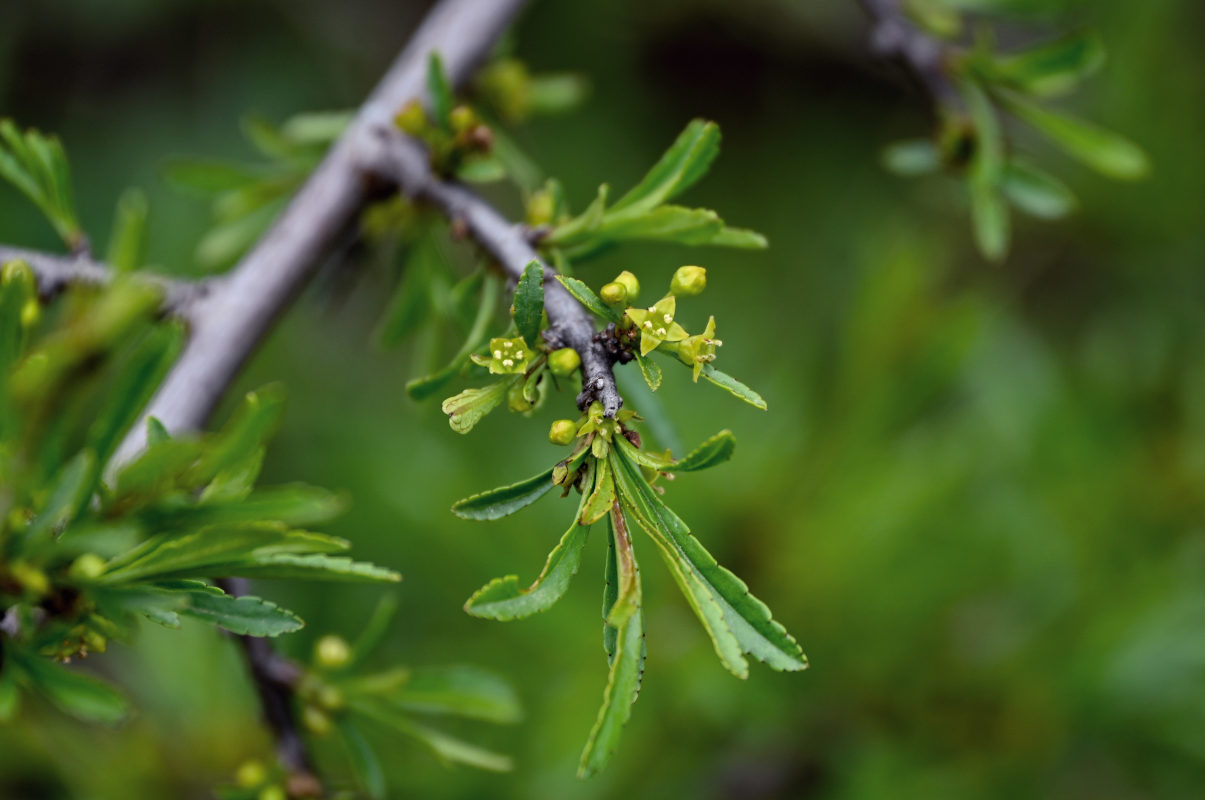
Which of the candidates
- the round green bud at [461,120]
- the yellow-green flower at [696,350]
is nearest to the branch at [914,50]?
the round green bud at [461,120]

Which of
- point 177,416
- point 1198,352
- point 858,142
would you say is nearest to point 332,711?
point 177,416

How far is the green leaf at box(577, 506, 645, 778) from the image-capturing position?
1.83 feet

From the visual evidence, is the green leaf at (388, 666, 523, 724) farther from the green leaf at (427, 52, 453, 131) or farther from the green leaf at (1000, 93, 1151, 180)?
the green leaf at (1000, 93, 1151, 180)

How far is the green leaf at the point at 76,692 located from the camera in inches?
22.6

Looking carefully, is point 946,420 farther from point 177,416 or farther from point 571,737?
point 177,416

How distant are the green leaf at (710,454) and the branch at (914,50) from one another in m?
0.75

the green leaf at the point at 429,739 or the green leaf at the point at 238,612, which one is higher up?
the green leaf at the point at 238,612

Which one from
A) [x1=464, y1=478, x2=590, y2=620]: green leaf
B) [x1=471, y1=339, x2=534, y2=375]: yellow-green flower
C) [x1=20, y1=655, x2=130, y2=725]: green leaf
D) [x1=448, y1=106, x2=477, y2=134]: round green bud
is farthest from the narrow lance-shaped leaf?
Answer: [x1=448, y1=106, x2=477, y2=134]: round green bud

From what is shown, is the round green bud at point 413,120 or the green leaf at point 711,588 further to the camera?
the round green bud at point 413,120

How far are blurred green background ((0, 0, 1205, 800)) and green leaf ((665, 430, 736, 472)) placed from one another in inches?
25.6

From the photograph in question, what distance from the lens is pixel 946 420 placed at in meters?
1.62

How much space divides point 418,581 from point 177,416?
2.66ft

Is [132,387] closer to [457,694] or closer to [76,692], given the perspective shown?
[76,692]

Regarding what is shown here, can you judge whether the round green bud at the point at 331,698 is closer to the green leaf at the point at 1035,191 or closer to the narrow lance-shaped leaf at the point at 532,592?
the narrow lance-shaped leaf at the point at 532,592
